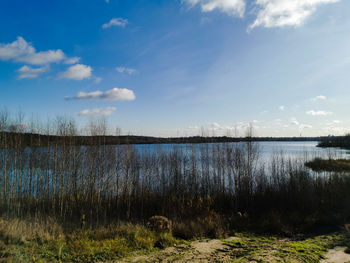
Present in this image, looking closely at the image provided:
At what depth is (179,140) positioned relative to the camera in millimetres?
17484

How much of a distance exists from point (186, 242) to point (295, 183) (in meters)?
9.60

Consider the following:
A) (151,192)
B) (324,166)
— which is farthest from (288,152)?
(151,192)

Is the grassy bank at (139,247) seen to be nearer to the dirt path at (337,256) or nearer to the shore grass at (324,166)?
the dirt path at (337,256)

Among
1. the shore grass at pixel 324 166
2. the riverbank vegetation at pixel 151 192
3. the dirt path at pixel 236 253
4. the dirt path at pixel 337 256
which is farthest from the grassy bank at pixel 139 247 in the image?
the shore grass at pixel 324 166

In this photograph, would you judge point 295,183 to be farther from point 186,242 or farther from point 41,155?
point 41,155

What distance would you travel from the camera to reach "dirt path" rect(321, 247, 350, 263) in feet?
16.9

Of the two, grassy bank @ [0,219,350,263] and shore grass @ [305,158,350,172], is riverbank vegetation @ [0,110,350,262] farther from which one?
shore grass @ [305,158,350,172]

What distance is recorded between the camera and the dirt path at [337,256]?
5.14 m

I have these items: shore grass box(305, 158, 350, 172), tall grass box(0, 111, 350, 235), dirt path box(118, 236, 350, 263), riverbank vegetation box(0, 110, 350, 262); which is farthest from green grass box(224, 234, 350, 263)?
shore grass box(305, 158, 350, 172)

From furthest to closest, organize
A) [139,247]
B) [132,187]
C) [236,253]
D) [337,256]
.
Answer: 1. [132,187]
2. [139,247]
3. [236,253]
4. [337,256]

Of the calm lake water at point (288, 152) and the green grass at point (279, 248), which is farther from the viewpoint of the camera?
the calm lake water at point (288, 152)

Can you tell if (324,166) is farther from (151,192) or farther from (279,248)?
(279,248)

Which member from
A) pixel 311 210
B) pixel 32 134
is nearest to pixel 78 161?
pixel 32 134

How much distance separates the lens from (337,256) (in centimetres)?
539
